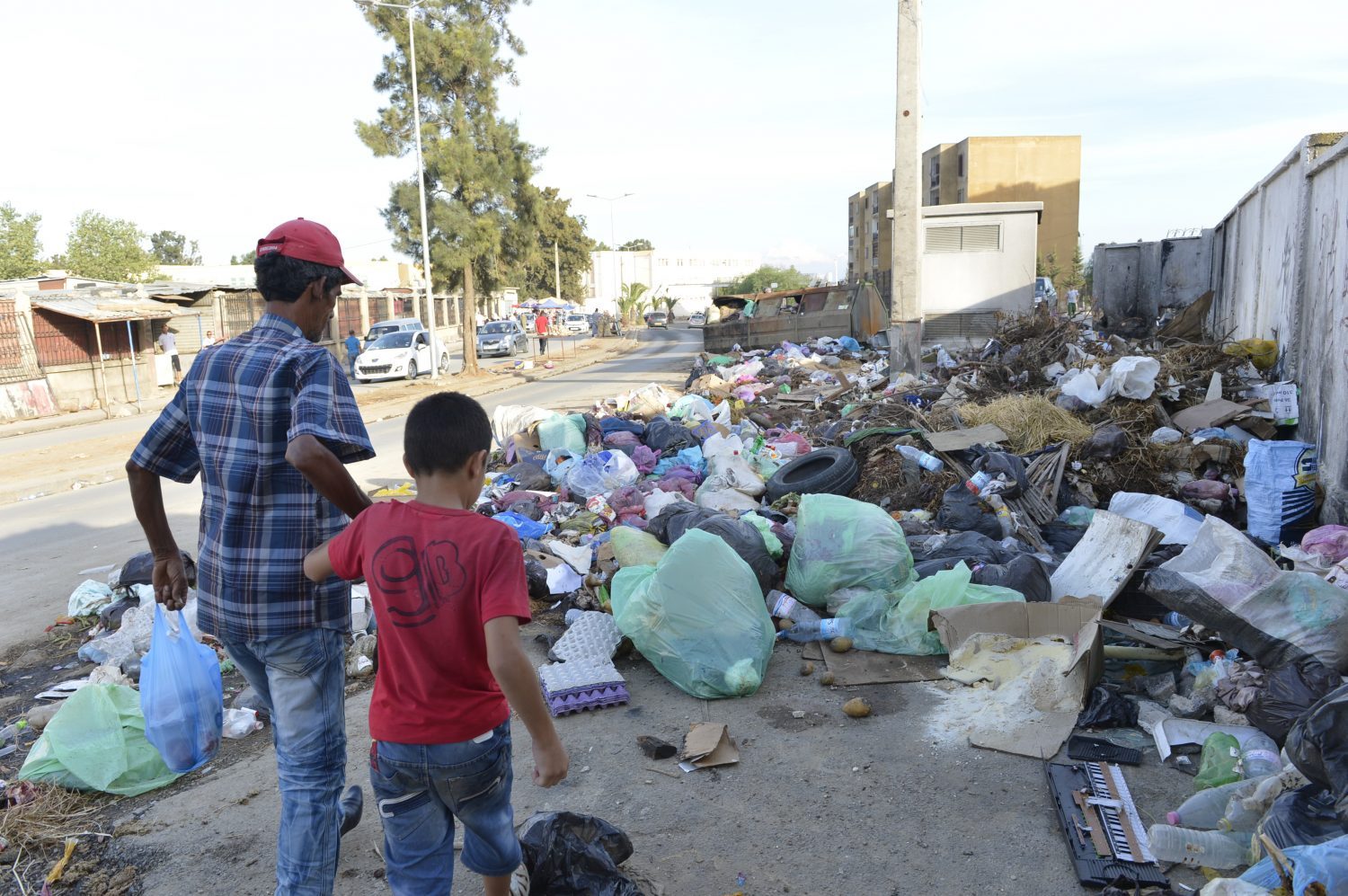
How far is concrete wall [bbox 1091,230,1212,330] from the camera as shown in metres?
15.2

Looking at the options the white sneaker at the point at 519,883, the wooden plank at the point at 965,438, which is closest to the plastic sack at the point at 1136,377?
the wooden plank at the point at 965,438

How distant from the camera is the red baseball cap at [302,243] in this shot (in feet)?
7.70

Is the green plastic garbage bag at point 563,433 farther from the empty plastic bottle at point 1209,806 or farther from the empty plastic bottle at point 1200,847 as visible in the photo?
the empty plastic bottle at point 1200,847

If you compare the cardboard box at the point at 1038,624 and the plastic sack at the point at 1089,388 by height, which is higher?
the plastic sack at the point at 1089,388

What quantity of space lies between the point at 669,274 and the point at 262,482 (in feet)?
385

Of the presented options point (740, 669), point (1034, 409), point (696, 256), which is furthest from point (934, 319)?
point (696, 256)

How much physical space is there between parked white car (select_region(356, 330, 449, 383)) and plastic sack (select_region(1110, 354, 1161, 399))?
1920 cm

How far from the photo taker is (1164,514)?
5562 millimetres

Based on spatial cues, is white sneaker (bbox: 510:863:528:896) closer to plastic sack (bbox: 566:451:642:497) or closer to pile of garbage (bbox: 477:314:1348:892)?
pile of garbage (bbox: 477:314:1348:892)

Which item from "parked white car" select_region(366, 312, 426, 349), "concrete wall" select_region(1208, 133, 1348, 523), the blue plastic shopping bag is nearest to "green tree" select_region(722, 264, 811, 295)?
"parked white car" select_region(366, 312, 426, 349)

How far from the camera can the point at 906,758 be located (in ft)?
11.6

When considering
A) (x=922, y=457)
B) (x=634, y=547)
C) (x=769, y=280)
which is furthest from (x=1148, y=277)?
(x=769, y=280)

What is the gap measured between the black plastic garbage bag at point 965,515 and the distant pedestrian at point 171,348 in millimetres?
22241

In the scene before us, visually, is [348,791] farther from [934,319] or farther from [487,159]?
[487,159]
